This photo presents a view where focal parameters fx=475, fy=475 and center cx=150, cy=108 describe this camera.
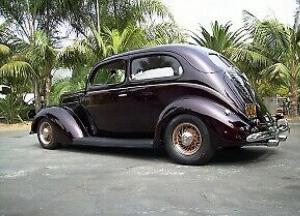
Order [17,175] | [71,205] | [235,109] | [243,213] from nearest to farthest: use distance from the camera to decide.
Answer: [243,213] < [71,205] < [17,175] < [235,109]

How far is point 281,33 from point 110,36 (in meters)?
5.77

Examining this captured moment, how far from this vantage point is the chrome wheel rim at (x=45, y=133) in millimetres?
8170

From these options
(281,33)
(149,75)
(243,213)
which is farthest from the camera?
(281,33)

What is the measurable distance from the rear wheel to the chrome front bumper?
3498 millimetres

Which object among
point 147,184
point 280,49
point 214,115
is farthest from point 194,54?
point 280,49

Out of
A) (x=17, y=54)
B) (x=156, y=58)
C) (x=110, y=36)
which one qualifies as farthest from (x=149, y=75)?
(x=17, y=54)

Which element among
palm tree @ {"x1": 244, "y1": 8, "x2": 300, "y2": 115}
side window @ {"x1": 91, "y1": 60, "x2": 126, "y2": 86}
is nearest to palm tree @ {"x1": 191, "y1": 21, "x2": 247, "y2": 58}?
palm tree @ {"x1": 244, "y1": 8, "x2": 300, "y2": 115}

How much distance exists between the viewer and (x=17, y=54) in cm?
1593

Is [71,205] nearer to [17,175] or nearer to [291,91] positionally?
[17,175]

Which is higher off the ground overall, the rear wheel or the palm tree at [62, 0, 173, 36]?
the palm tree at [62, 0, 173, 36]

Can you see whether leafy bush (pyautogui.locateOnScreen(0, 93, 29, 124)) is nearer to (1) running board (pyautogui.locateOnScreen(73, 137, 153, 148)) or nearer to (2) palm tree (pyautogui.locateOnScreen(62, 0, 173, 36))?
(2) palm tree (pyautogui.locateOnScreen(62, 0, 173, 36))

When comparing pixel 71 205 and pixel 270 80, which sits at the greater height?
pixel 270 80

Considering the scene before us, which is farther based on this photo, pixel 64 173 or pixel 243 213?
pixel 64 173

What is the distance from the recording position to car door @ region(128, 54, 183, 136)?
6.69 m
